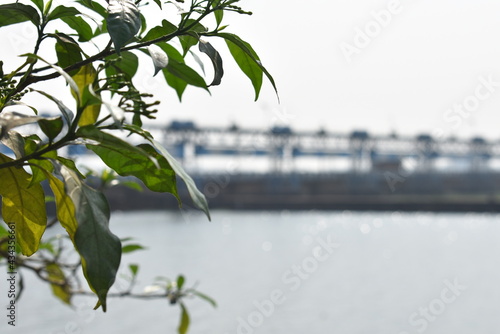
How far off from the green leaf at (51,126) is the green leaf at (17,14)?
0.16m

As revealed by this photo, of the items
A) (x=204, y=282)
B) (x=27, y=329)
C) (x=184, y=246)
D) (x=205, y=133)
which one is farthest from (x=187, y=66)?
(x=205, y=133)

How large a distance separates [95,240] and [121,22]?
0.67ft

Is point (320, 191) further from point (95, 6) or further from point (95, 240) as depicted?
point (95, 240)

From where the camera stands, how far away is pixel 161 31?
2.30 feet

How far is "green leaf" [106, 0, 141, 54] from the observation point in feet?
1.78

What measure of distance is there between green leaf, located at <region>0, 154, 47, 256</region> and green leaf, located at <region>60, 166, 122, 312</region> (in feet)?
0.58

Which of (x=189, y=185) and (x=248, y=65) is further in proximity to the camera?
(x=248, y=65)

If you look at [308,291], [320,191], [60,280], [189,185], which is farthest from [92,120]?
[320,191]

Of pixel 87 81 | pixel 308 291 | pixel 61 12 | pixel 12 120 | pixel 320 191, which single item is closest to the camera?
pixel 12 120

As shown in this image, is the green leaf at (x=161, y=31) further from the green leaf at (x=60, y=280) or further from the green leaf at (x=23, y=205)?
the green leaf at (x=60, y=280)

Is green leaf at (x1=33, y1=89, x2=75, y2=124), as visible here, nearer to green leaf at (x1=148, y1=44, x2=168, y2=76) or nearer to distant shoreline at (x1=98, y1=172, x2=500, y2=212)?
green leaf at (x1=148, y1=44, x2=168, y2=76)

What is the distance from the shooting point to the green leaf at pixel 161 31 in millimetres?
694

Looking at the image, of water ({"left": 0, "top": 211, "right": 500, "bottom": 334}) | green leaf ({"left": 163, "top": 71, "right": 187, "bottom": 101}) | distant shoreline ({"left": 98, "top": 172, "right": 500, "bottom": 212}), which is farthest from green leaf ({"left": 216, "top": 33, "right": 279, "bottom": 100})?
distant shoreline ({"left": 98, "top": 172, "right": 500, "bottom": 212})

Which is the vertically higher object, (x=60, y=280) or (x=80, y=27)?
(x=80, y=27)
